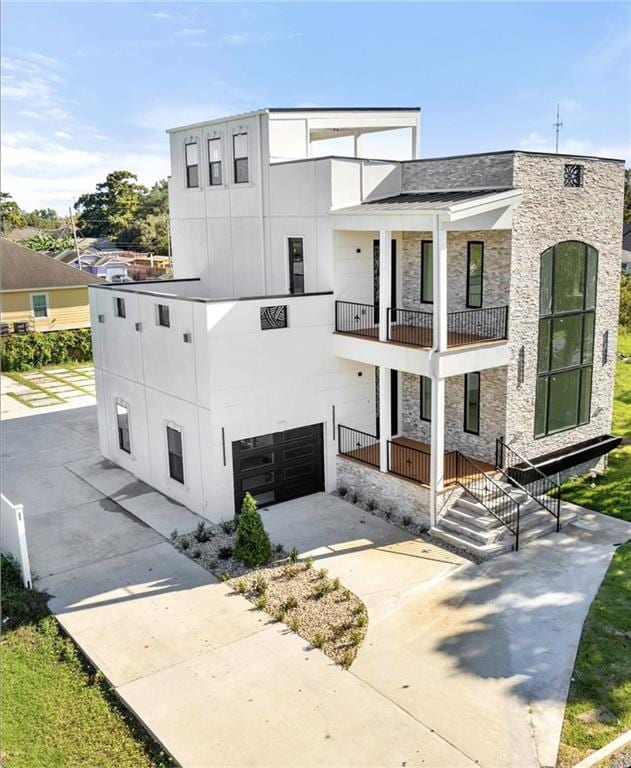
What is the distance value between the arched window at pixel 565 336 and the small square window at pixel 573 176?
123cm

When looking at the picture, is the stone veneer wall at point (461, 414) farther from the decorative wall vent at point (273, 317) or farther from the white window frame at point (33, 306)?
the white window frame at point (33, 306)

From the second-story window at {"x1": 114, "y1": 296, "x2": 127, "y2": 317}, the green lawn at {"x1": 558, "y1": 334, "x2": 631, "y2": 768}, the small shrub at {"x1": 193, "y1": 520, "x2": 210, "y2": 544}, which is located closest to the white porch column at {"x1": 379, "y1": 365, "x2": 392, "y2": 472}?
the small shrub at {"x1": 193, "y1": 520, "x2": 210, "y2": 544}

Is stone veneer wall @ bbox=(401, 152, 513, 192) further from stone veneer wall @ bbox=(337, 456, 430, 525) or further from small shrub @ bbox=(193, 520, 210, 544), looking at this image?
small shrub @ bbox=(193, 520, 210, 544)

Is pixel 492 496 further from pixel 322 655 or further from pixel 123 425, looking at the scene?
pixel 123 425

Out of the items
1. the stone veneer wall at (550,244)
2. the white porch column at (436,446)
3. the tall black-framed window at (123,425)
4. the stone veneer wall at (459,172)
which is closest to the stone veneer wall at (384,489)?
the white porch column at (436,446)

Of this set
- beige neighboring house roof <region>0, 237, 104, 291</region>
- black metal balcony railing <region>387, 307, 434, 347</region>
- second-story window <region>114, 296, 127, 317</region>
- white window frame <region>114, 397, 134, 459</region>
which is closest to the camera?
black metal balcony railing <region>387, 307, 434, 347</region>

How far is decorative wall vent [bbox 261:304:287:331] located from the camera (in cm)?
1503

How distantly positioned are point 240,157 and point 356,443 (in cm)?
747

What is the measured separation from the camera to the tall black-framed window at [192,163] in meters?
19.1

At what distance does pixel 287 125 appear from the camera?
17.1 metres

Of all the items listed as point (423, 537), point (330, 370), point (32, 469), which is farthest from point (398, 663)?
point (32, 469)

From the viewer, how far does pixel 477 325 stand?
15.6 metres

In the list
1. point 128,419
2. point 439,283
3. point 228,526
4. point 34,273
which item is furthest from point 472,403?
point 34,273

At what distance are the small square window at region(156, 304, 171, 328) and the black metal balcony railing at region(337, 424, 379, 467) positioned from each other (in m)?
4.46
